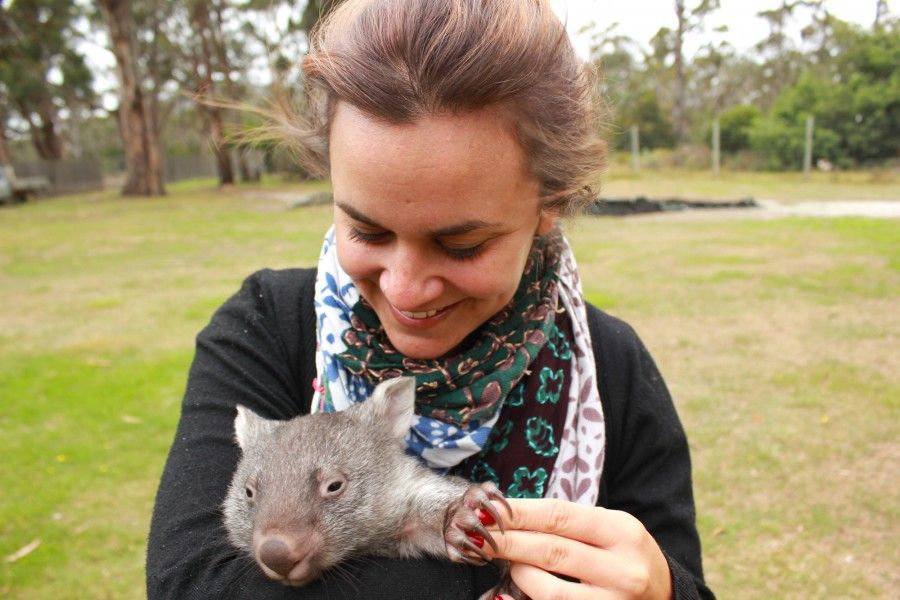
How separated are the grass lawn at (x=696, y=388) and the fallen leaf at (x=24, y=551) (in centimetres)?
1

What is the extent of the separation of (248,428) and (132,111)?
→ 2881cm

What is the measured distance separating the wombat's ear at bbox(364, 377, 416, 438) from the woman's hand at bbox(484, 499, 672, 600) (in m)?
0.43

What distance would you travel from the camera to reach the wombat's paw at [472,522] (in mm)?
1609

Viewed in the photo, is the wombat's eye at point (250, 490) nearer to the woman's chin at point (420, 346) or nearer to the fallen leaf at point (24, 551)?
the woman's chin at point (420, 346)

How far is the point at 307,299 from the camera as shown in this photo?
2.19 meters

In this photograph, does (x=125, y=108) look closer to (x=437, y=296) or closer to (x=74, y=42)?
(x=74, y=42)

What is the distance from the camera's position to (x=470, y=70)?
154 cm

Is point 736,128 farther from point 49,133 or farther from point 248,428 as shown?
point 49,133

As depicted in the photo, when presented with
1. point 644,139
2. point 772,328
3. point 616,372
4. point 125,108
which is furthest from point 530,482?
point 644,139

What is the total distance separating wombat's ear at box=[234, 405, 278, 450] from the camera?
188 centimetres

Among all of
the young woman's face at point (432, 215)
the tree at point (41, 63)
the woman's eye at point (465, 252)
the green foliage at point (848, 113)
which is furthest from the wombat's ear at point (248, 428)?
the tree at point (41, 63)

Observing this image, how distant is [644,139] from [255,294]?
3249cm

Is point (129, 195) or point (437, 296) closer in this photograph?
point (437, 296)

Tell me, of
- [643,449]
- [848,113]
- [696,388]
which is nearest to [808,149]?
[848,113]
